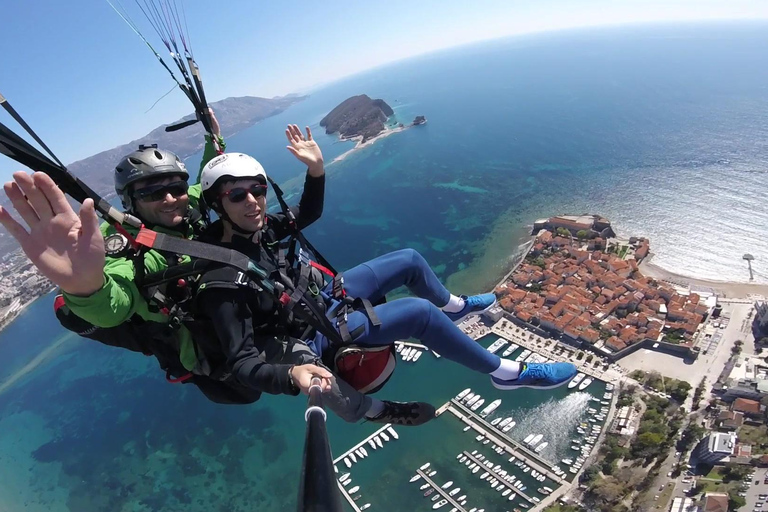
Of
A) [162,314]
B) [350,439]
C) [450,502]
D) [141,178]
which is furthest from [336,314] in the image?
[350,439]

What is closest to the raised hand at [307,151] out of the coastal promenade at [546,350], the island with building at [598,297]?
the coastal promenade at [546,350]

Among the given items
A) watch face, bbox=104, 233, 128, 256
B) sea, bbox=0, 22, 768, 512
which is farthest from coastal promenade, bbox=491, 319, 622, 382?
watch face, bbox=104, 233, 128, 256

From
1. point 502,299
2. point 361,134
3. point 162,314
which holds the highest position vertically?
point 162,314

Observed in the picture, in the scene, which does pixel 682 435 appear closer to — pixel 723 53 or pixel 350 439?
pixel 350 439

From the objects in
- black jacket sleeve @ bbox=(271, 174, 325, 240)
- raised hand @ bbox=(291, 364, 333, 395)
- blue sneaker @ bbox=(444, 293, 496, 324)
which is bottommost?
blue sneaker @ bbox=(444, 293, 496, 324)

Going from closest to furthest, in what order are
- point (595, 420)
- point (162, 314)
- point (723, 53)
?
point (162, 314)
point (595, 420)
point (723, 53)

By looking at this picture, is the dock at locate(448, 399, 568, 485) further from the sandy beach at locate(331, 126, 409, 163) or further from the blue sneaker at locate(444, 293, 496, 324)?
the sandy beach at locate(331, 126, 409, 163)
